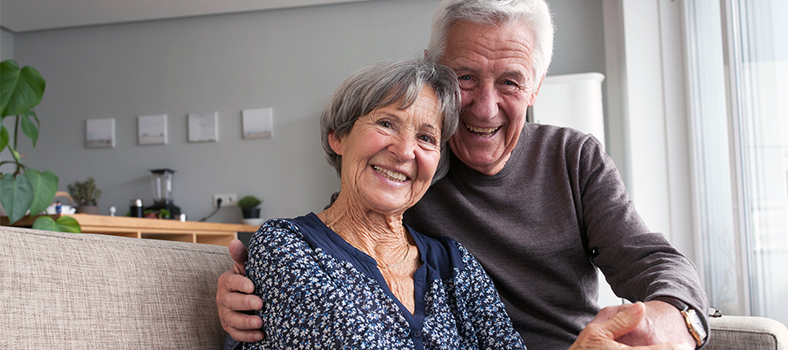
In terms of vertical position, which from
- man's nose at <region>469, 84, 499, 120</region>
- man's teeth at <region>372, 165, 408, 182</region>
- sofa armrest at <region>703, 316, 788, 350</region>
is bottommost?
sofa armrest at <region>703, 316, 788, 350</region>

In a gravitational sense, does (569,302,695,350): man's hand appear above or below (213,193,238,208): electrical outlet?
below

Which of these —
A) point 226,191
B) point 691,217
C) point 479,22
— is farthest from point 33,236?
point 226,191

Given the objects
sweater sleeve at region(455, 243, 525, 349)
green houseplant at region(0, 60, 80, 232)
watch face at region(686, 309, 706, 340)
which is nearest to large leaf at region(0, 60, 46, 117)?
green houseplant at region(0, 60, 80, 232)

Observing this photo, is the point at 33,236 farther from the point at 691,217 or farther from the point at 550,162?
the point at 691,217

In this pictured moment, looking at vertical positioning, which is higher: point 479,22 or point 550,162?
point 479,22

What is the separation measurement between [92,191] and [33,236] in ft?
15.5

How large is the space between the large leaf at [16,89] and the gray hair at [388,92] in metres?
2.34

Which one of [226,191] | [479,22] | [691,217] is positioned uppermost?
[479,22]

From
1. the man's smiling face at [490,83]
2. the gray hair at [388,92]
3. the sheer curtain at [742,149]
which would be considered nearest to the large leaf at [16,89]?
the gray hair at [388,92]

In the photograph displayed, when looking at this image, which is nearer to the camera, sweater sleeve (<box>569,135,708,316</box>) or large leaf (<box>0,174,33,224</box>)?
sweater sleeve (<box>569,135,708,316</box>)

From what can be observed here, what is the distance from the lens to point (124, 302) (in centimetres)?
97

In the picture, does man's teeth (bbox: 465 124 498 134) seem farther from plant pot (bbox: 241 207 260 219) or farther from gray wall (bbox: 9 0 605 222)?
plant pot (bbox: 241 207 260 219)

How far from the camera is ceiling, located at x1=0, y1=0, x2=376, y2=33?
476cm

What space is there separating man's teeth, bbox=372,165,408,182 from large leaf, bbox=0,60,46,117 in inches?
97.1
